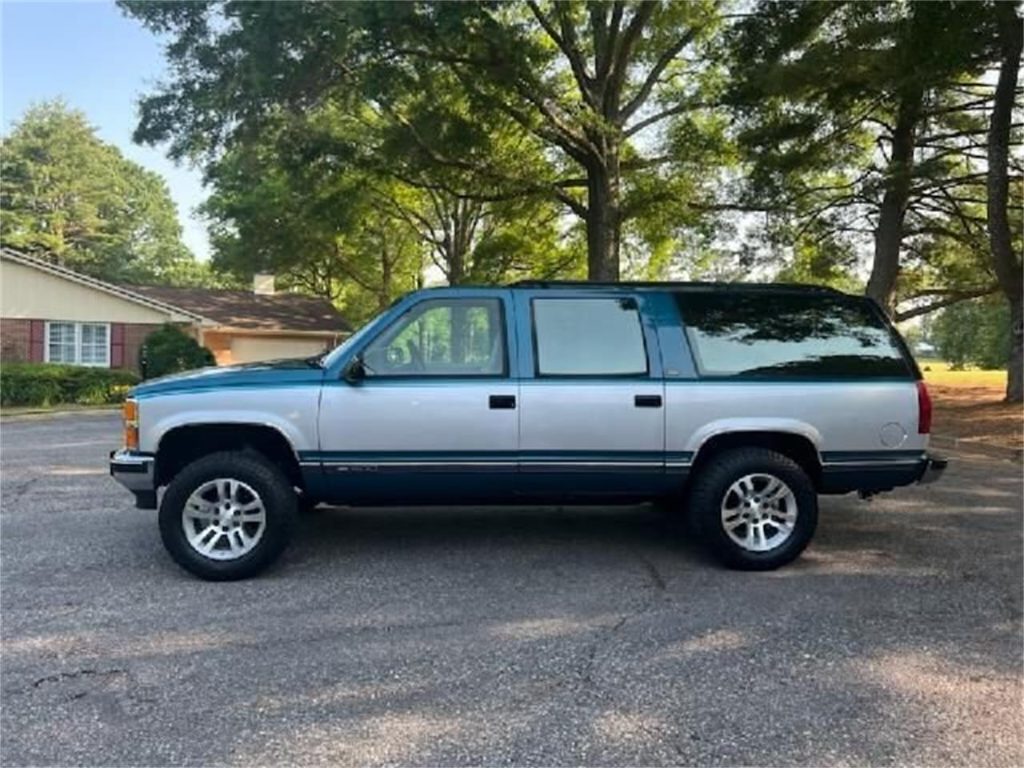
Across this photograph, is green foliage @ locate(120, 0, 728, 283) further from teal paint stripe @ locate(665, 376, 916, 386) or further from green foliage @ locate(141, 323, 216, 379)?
teal paint stripe @ locate(665, 376, 916, 386)

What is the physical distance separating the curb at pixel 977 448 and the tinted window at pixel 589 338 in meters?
7.58

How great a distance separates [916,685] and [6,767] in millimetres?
3697

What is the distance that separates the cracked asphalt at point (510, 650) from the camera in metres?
2.95

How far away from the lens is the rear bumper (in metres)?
5.14

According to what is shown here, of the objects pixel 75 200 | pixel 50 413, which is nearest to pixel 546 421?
pixel 50 413

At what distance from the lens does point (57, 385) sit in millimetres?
19656

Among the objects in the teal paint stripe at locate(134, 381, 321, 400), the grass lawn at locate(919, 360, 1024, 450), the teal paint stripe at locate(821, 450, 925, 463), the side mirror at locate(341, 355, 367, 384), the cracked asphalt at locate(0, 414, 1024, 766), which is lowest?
the cracked asphalt at locate(0, 414, 1024, 766)

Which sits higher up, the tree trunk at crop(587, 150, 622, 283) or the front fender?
the tree trunk at crop(587, 150, 622, 283)

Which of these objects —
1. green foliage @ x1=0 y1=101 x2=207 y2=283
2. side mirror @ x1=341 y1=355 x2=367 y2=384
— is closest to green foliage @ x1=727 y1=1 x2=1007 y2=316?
side mirror @ x1=341 y1=355 x2=367 y2=384

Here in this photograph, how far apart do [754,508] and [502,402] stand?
1.81 meters

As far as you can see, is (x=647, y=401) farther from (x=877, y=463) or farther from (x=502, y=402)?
(x=877, y=463)

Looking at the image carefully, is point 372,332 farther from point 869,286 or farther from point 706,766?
point 869,286

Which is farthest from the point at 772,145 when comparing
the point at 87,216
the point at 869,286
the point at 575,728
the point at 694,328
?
the point at 87,216

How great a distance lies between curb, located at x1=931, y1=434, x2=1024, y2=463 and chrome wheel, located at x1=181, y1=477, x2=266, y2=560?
961 cm
